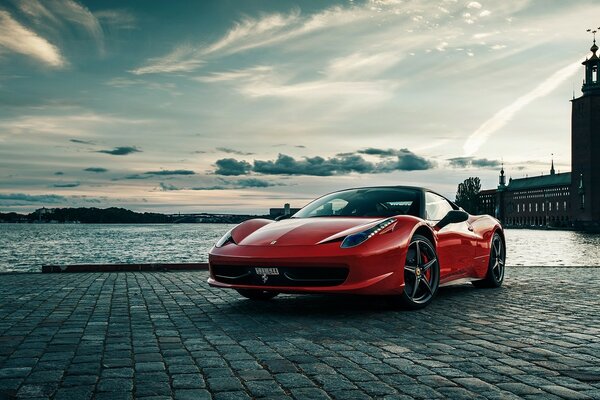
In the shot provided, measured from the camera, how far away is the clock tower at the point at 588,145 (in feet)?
415

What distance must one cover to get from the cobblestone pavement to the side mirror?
34.5 inches

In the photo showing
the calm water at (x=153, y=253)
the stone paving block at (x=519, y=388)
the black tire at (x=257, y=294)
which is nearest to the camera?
the stone paving block at (x=519, y=388)

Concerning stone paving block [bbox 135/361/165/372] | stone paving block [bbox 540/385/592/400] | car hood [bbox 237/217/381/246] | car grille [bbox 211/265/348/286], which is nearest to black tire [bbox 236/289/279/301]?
car hood [bbox 237/217/381/246]

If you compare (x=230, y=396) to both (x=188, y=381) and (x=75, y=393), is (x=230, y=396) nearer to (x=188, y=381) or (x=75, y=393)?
(x=188, y=381)

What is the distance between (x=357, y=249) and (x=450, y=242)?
1.90 meters

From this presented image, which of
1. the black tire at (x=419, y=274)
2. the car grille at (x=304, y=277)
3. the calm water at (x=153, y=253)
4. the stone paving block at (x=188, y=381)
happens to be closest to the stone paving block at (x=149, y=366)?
the stone paving block at (x=188, y=381)

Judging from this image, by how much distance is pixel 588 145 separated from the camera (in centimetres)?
12750

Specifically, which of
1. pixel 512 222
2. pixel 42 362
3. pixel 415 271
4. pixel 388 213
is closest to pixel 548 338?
pixel 415 271

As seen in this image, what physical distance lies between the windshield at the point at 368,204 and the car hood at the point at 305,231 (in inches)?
14.9

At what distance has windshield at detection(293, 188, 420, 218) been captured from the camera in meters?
7.45

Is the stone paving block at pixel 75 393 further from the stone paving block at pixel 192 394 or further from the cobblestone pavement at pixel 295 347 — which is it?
the stone paving block at pixel 192 394

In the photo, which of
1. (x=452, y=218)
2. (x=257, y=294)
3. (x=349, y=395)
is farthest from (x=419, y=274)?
(x=349, y=395)

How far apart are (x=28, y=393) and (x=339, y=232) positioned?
3675 mm

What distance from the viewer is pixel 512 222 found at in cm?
19550
